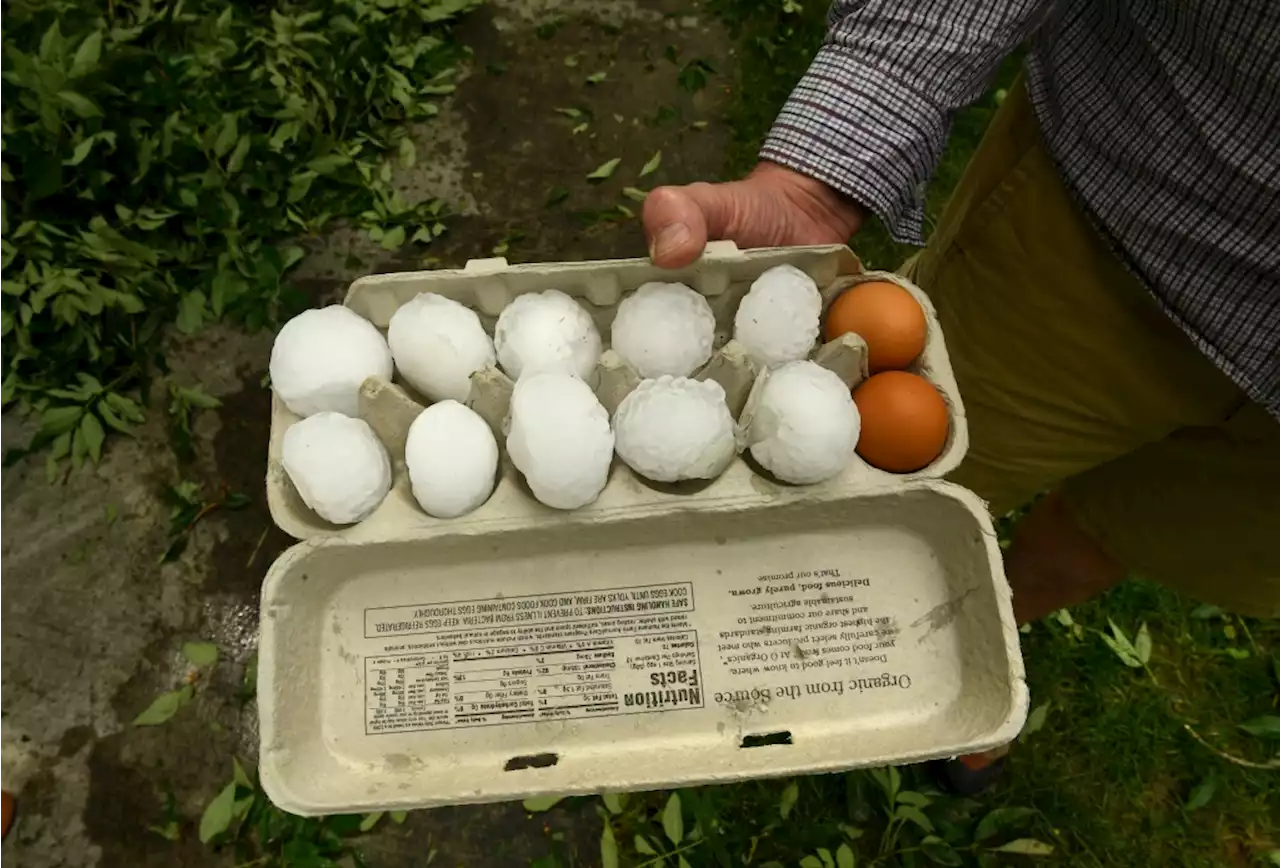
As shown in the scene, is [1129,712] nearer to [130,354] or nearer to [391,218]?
[391,218]

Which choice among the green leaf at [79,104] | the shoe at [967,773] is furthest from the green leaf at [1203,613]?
the green leaf at [79,104]

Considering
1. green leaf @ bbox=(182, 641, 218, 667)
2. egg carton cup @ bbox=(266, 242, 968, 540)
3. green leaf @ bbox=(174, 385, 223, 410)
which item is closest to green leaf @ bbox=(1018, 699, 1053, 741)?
egg carton cup @ bbox=(266, 242, 968, 540)

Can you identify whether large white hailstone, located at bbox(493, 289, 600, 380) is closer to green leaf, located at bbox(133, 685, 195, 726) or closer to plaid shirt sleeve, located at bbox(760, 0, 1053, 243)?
plaid shirt sleeve, located at bbox(760, 0, 1053, 243)

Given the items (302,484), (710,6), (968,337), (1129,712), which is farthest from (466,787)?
(710,6)

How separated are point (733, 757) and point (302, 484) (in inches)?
16.7

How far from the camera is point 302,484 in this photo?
0.76 m

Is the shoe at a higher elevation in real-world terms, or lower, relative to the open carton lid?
lower

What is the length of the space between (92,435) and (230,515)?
0.25 meters

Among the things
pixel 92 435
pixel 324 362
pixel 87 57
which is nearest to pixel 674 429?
pixel 324 362

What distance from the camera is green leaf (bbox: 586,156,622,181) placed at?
5.68 feet

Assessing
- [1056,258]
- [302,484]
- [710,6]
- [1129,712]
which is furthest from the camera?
[710,6]

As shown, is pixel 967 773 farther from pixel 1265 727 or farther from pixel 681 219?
pixel 681 219

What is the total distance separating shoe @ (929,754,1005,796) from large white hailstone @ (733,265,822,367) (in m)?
0.75

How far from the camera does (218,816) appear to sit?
126 centimetres
